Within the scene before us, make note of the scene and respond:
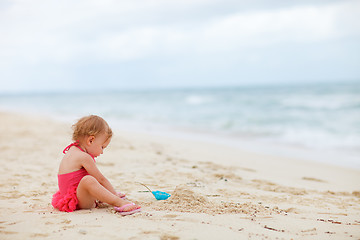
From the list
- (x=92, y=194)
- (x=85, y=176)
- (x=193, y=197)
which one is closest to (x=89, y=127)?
(x=85, y=176)

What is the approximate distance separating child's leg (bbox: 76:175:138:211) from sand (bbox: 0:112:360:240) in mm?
95

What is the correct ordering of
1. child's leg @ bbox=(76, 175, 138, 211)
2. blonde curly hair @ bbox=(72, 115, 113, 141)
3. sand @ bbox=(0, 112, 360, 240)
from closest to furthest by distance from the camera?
1. sand @ bbox=(0, 112, 360, 240)
2. child's leg @ bbox=(76, 175, 138, 211)
3. blonde curly hair @ bbox=(72, 115, 113, 141)

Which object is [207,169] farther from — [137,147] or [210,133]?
[210,133]

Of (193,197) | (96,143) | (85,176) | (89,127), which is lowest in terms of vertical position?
(193,197)

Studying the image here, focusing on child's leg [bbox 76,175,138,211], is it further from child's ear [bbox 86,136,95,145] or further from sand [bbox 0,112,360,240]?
child's ear [bbox 86,136,95,145]

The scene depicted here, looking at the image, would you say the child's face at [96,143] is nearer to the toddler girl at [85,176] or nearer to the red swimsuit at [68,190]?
the toddler girl at [85,176]

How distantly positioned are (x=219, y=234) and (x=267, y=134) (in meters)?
8.28

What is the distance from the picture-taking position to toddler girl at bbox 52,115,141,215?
2.90m

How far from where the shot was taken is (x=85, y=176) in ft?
9.40

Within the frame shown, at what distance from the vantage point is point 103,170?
483 centimetres

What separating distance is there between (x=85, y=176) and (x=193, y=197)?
3.30 feet

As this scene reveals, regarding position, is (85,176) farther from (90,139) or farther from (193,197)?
(193,197)

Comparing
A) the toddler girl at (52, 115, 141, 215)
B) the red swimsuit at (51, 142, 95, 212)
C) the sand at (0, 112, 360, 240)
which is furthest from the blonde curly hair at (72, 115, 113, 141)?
the sand at (0, 112, 360, 240)

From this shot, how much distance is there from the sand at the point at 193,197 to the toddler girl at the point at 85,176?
0.11 meters
